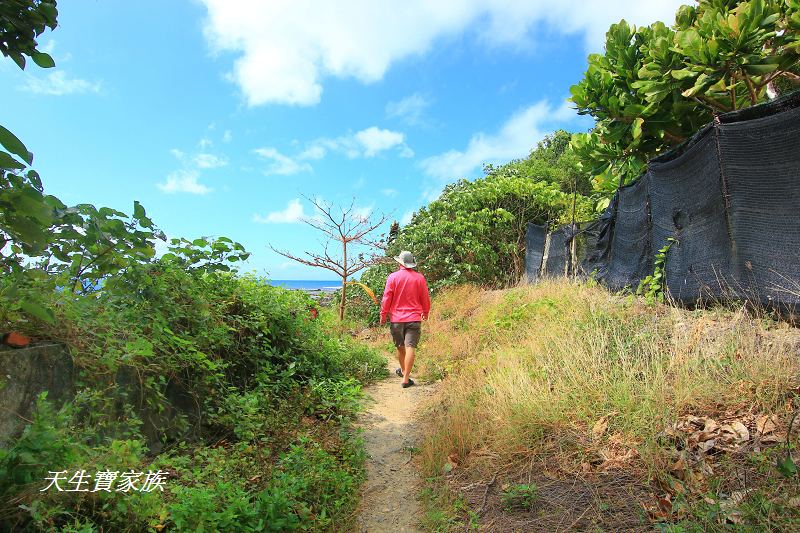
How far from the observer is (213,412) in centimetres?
388

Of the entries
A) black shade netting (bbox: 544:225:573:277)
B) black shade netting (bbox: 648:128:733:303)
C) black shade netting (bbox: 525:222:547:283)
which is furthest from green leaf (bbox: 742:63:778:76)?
black shade netting (bbox: 525:222:547:283)

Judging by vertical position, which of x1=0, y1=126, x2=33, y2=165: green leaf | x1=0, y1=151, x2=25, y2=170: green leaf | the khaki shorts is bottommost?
the khaki shorts

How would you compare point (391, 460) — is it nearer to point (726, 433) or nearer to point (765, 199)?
point (726, 433)

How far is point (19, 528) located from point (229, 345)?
2536mm

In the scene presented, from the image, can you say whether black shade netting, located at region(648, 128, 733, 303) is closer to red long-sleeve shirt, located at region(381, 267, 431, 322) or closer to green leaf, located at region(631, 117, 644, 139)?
green leaf, located at region(631, 117, 644, 139)

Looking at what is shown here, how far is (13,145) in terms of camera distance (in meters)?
1.67

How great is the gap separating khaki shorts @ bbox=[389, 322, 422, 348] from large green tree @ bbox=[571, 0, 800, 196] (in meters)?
4.13

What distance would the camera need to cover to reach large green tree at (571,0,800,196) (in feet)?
16.6

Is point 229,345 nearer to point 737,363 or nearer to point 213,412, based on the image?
point 213,412

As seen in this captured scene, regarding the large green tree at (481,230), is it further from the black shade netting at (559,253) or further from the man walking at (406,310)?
the man walking at (406,310)

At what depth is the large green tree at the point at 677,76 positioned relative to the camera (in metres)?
5.06

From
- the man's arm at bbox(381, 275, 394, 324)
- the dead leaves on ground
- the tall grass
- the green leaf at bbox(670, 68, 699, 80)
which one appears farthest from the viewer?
the man's arm at bbox(381, 275, 394, 324)

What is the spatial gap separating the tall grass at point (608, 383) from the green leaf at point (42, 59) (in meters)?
3.52

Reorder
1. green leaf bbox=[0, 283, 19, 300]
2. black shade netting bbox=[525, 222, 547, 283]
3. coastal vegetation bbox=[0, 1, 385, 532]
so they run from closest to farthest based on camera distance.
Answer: coastal vegetation bbox=[0, 1, 385, 532]
green leaf bbox=[0, 283, 19, 300]
black shade netting bbox=[525, 222, 547, 283]
